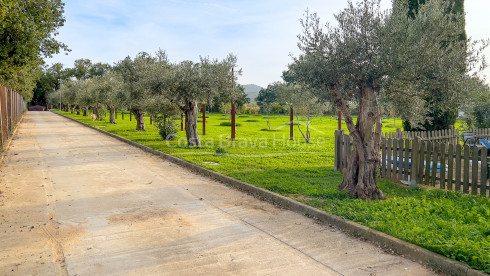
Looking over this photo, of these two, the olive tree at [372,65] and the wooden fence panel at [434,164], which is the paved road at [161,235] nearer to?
the olive tree at [372,65]

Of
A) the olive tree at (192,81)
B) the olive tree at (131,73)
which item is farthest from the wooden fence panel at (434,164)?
the olive tree at (131,73)

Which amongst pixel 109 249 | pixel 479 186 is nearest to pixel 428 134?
pixel 479 186

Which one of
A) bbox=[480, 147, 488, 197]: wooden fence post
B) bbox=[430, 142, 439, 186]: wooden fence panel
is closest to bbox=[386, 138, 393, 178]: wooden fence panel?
bbox=[430, 142, 439, 186]: wooden fence panel

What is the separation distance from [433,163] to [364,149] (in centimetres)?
185

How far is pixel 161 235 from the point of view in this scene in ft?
17.4

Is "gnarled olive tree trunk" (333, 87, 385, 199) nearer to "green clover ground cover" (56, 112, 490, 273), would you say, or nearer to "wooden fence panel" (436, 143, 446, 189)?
"green clover ground cover" (56, 112, 490, 273)

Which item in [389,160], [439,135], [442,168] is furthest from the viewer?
[439,135]

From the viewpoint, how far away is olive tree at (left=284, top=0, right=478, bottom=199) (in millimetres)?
6301

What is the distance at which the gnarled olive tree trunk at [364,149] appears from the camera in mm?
7133

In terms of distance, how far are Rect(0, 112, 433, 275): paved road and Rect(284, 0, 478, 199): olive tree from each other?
7.70ft

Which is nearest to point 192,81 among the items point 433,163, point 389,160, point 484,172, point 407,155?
point 389,160

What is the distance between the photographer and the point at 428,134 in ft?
38.0

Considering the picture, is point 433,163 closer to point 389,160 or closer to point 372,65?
point 389,160

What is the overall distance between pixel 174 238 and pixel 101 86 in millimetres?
33255
